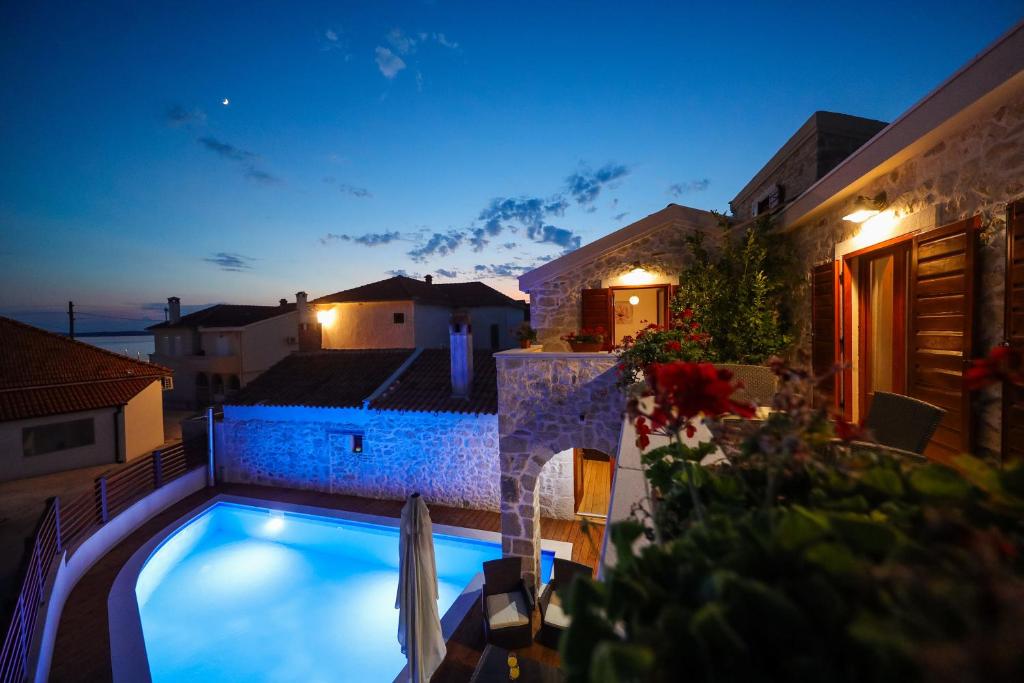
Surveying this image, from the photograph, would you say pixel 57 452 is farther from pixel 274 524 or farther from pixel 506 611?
pixel 506 611

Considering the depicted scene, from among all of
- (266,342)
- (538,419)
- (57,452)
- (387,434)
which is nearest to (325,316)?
(266,342)

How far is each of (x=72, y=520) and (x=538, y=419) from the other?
11397 millimetres

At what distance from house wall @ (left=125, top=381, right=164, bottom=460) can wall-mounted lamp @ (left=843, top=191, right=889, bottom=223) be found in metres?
24.0

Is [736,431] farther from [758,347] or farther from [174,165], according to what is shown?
[174,165]

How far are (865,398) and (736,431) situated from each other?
5.57 meters

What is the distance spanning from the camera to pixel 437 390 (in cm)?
1294

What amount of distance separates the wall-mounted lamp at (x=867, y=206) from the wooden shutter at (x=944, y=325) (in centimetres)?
74

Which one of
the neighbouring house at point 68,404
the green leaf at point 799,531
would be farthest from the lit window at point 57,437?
the green leaf at point 799,531

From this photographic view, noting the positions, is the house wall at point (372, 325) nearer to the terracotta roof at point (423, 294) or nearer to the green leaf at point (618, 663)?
the terracotta roof at point (423, 294)

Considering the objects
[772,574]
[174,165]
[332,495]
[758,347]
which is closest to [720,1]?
[758,347]

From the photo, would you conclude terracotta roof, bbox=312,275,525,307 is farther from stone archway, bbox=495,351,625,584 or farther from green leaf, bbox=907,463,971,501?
green leaf, bbox=907,463,971,501

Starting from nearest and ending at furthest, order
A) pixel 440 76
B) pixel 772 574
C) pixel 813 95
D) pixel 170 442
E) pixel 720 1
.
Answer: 1. pixel 772 574
2. pixel 720 1
3. pixel 813 95
4. pixel 440 76
5. pixel 170 442

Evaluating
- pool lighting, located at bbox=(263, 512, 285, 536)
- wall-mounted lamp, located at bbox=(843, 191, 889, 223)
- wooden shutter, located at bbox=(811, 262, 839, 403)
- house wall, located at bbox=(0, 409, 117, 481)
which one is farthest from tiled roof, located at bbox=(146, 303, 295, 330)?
wall-mounted lamp, located at bbox=(843, 191, 889, 223)

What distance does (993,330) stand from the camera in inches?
130
